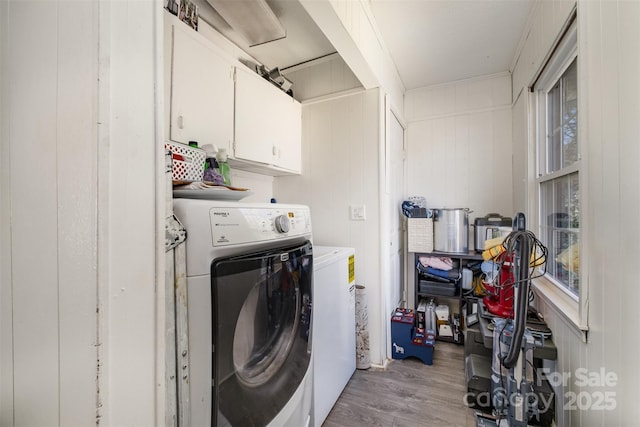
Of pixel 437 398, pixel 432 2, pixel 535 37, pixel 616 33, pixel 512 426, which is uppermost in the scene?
pixel 432 2

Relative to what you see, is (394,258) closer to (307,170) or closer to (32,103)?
(307,170)

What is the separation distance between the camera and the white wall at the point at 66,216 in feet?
1.41

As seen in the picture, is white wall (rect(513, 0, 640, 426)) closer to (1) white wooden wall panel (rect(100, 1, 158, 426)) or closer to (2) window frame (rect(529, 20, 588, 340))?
(2) window frame (rect(529, 20, 588, 340))

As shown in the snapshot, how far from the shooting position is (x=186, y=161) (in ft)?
3.71

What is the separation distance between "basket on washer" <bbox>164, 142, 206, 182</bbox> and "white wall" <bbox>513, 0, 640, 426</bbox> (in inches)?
61.1

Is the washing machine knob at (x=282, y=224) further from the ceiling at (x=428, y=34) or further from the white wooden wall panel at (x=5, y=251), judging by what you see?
the ceiling at (x=428, y=34)

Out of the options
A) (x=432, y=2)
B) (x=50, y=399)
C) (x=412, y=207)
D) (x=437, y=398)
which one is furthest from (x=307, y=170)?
(x=50, y=399)

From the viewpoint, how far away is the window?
149 centimetres

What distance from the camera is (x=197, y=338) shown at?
718 millimetres

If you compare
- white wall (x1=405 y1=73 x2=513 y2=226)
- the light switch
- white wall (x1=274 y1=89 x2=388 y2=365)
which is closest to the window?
white wall (x1=405 y1=73 x2=513 y2=226)

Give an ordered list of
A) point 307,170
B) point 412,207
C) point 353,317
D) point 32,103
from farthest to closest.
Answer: point 412,207
point 307,170
point 353,317
point 32,103

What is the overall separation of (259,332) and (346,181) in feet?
5.10

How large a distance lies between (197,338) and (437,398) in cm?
179

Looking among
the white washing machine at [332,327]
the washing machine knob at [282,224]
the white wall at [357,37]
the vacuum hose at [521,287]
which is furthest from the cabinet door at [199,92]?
the vacuum hose at [521,287]
